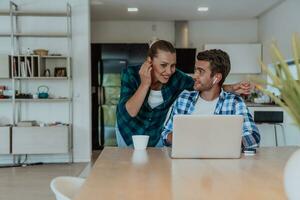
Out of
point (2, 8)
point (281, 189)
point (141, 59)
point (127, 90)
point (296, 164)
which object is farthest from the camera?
point (141, 59)

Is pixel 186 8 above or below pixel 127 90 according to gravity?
above

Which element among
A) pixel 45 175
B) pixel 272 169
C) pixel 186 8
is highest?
pixel 186 8

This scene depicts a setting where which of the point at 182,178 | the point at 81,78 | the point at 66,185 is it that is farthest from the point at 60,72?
the point at 182,178

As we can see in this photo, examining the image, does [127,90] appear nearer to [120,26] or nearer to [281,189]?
[281,189]

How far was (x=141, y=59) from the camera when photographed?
25.5 ft

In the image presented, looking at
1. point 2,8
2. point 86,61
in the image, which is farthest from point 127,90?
point 2,8

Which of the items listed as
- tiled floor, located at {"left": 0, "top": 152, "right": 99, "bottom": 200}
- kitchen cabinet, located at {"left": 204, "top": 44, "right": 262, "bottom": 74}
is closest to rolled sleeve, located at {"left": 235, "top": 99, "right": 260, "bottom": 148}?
tiled floor, located at {"left": 0, "top": 152, "right": 99, "bottom": 200}

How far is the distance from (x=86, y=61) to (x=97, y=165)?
4728mm

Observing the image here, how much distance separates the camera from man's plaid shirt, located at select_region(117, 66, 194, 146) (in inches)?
95.3

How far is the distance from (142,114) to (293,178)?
1459 mm

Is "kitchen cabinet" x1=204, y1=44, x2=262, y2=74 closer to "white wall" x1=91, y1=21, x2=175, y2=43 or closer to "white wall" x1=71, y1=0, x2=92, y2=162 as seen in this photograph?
"white wall" x1=91, y1=21, x2=175, y2=43

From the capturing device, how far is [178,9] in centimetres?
704

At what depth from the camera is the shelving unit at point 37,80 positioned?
5859mm

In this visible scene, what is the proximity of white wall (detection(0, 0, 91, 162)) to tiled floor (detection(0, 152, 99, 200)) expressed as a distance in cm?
47
